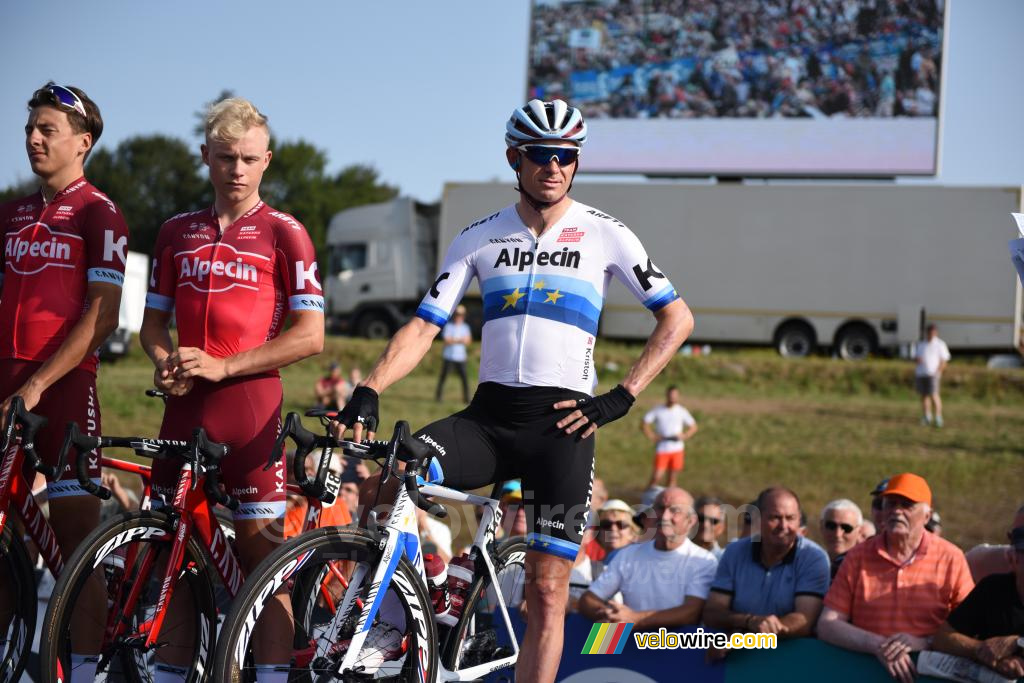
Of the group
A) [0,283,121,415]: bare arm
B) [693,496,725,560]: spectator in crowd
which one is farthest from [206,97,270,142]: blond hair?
[693,496,725,560]: spectator in crowd

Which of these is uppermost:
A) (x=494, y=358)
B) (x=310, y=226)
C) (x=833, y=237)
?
(x=310, y=226)

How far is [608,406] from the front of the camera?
370 cm

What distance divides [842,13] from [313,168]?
38742mm

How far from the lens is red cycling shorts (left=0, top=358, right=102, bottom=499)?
425cm

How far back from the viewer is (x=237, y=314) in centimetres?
407

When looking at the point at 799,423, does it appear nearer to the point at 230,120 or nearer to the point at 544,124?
the point at 544,124

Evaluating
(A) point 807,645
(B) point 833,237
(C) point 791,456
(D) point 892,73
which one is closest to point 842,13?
(D) point 892,73

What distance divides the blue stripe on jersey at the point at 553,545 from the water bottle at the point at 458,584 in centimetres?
45

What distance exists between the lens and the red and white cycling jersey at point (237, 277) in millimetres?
4059

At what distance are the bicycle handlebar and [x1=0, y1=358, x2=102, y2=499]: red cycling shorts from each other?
0.60 ft

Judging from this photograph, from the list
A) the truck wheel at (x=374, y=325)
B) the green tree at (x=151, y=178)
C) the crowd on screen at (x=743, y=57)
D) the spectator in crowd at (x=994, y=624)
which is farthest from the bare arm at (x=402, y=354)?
the green tree at (x=151, y=178)

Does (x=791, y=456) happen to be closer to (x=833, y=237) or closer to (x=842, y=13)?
(x=833, y=237)

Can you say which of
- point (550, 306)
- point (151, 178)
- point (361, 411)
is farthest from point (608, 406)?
point (151, 178)

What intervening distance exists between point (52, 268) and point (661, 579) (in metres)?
3.41
